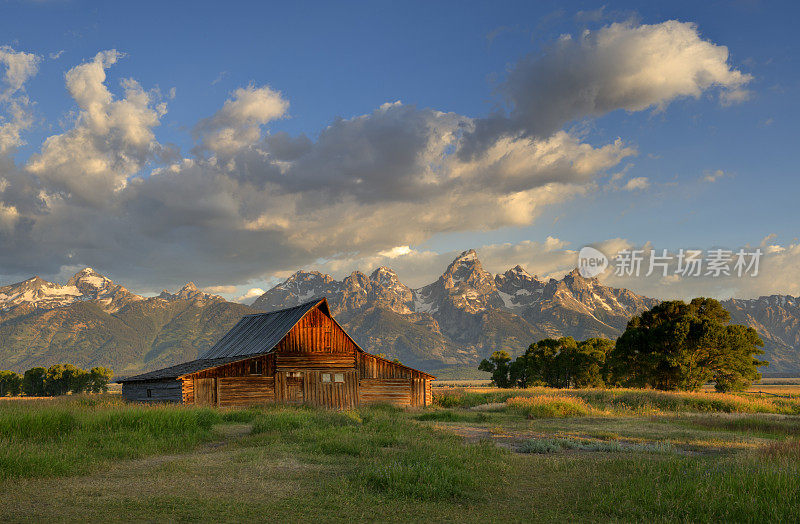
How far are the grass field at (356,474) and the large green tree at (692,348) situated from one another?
28791mm

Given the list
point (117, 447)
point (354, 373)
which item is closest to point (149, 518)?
point (117, 447)

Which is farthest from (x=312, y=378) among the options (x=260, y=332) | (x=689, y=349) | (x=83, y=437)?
(x=689, y=349)

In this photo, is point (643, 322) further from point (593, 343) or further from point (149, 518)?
point (149, 518)

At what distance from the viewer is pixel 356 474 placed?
11.8m

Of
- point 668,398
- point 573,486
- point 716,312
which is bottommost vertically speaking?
point 668,398

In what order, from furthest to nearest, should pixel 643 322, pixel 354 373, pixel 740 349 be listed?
pixel 643 322
pixel 740 349
pixel 354 373

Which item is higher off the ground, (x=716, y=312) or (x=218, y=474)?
(x=716, y=312)

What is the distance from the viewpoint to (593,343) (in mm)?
68500

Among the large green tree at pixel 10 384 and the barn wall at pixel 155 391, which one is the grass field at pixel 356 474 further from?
the large green tree at pixel 10 384

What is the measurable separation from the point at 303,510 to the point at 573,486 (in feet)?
18.5

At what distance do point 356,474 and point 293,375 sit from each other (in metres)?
30.0

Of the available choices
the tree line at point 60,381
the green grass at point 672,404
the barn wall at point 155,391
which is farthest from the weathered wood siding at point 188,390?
the tree line at point 60,381

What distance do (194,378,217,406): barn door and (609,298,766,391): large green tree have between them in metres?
37.3

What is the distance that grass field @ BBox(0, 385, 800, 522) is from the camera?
361 inches
